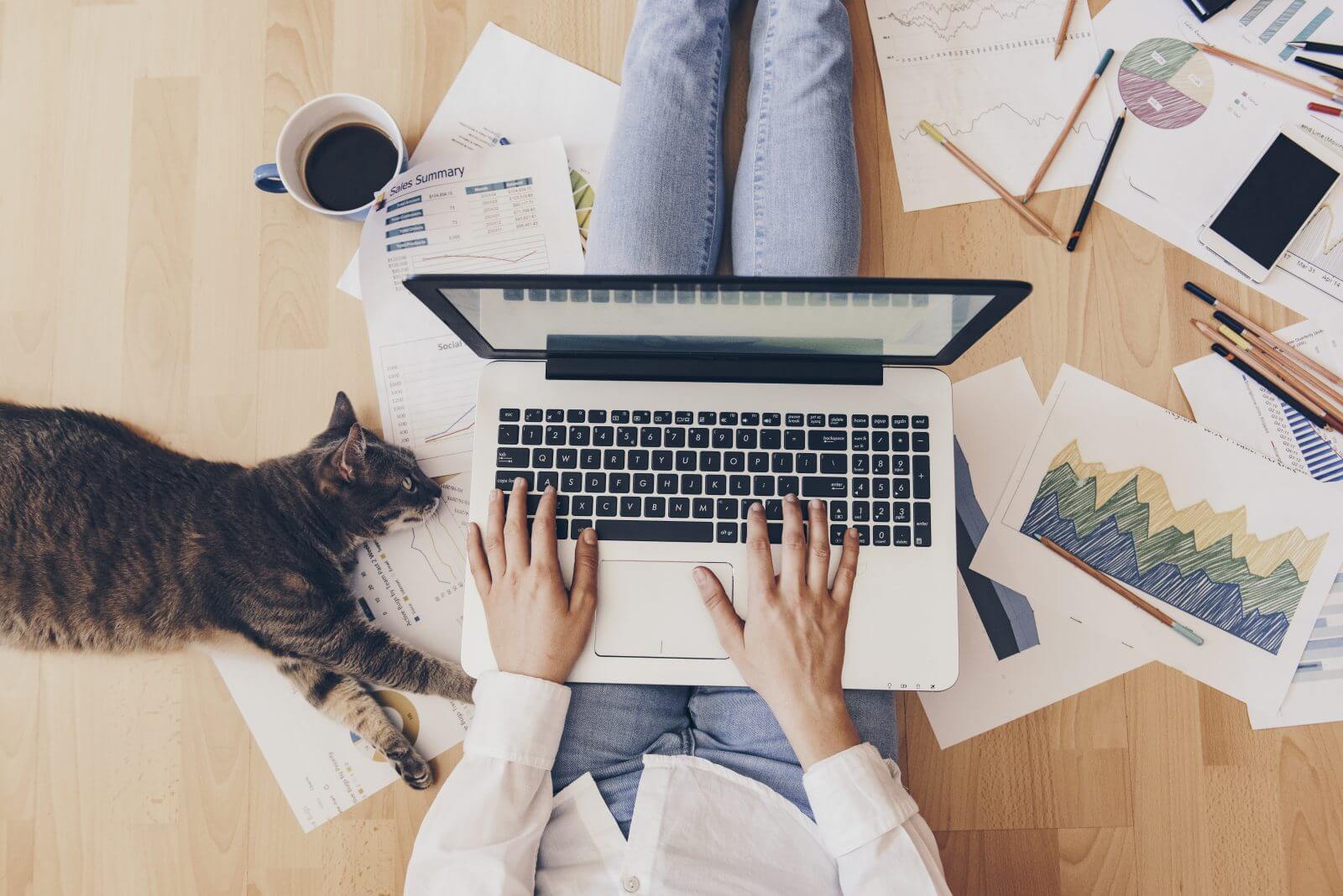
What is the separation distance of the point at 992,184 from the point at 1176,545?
17.4 inches

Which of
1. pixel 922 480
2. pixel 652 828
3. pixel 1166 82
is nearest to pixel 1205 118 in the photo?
pixel 1166 82

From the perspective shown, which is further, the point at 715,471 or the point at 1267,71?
the point at 1267,71

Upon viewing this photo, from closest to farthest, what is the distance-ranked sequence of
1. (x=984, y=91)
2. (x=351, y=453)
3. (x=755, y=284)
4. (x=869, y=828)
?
(x=755, y=284), (x=869, y=828), (x=351, y=453), (x=984, y=91)

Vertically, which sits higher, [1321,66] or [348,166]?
[1321,66]

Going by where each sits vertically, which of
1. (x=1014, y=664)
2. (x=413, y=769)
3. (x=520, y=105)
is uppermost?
(x=520, y=105)

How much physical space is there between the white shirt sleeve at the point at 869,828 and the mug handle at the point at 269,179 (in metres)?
0.81

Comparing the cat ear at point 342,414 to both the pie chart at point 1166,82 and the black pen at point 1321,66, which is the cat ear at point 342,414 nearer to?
the pie chart at point 1166,82

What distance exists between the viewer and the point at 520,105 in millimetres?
913

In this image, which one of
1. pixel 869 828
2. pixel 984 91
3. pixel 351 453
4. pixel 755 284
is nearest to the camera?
pixel 755 284

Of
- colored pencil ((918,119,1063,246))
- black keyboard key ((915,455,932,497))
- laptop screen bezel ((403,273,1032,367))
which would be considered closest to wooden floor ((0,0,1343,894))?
colored pencil ((918,119,1063,246))

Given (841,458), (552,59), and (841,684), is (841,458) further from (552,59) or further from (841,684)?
(552,59)

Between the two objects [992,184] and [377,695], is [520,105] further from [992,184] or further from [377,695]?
[377,695]

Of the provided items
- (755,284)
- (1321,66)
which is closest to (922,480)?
(755,284)

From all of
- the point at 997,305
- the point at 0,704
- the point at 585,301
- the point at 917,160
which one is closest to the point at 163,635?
the point at 0,704
